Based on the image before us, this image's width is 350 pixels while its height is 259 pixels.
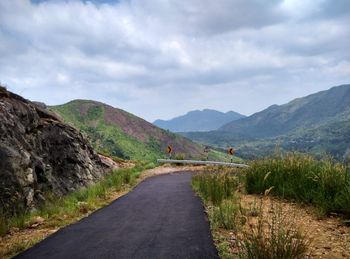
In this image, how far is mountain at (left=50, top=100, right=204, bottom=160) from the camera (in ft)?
425

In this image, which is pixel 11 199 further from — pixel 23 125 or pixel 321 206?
pixel 321 206

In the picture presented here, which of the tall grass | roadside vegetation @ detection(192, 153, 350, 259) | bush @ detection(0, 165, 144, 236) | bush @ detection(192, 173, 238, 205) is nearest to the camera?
roadside vegetation @ detection(192, 153, 350, 259)

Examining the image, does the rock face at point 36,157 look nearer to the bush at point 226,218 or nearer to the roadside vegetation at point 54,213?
the roadside vegetation at point 54,213

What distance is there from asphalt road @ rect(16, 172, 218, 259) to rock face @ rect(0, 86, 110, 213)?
2979mm

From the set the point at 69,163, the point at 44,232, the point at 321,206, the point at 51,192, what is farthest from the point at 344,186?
the point at 69,163

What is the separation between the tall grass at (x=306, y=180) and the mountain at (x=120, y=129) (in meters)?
104

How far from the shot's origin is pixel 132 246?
26.4ft

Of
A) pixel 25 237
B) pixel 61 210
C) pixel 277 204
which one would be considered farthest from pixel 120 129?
pixel 25 237

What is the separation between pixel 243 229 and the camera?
30.1 ft

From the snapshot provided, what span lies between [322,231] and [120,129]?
141 meters

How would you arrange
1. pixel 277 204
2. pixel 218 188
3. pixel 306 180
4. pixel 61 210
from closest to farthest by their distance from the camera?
pixel 277 204, pixel 306 180, pixel 61 210, pixel 218 188

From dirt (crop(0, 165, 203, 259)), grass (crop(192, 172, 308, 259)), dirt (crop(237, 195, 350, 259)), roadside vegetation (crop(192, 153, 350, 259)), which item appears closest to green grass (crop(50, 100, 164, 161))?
roadside vegetation (crop(192, 153, 350, 259))

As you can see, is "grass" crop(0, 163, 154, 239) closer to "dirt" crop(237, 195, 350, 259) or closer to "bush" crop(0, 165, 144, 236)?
"bush" crop(0, 165, 144, 236)

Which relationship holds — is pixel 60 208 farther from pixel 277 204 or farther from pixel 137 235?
pixel 277 204
